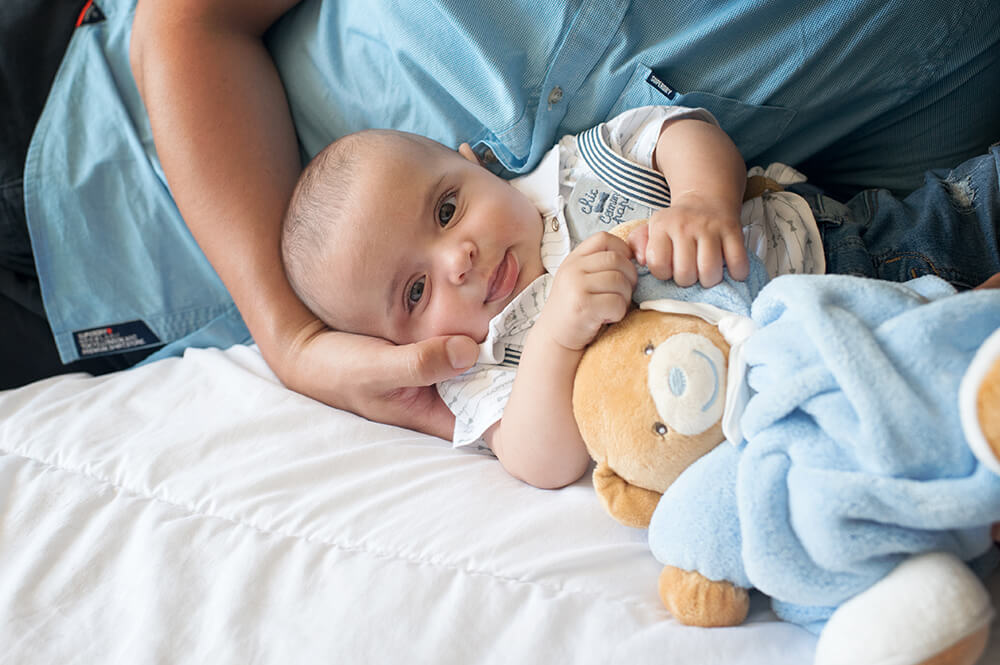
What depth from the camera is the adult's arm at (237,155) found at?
1064 millimetres

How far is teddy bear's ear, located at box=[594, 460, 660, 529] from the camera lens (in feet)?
2.22

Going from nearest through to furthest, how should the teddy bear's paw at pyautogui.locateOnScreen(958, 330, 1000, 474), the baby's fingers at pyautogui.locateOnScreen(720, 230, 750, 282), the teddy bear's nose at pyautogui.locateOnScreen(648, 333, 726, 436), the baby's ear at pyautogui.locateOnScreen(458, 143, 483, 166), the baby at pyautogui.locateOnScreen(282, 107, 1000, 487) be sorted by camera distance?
the teddy bear's paw at pyautogui.locateOnScreen(958, 330, 1000, 474), the teddy bear's nose at pyautogui.locateOnScreen(648, 333, 726, 436), the baby's fingers at pyautogui.locateOnScreen(720, 230, 750, 282), the baby at pyautogui.locateOnScreen(282, 107, 1000, 487), the baby's ear at pyautogui.locateOnScreen(458, 143, 483, 166)

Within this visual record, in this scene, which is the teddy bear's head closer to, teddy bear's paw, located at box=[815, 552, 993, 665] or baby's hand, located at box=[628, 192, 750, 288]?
baby's hand, located at box=[628, 192, 750, 288]

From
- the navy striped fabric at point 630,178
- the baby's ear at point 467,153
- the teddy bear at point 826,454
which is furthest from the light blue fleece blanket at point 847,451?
the baby's ear at point 467,153

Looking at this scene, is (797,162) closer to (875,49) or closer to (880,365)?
(875,49)

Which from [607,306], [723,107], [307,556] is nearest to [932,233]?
[723,107]

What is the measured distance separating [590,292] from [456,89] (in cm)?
51

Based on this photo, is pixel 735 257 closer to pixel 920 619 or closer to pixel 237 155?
pixel 920 619

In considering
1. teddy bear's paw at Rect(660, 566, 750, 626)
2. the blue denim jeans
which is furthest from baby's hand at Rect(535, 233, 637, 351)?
the blue denim jeans

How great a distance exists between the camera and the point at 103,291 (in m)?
1.24

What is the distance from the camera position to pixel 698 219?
719 millimetres

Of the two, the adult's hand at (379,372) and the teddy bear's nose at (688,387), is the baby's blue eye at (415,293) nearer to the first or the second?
the adult's hand at (379,372)

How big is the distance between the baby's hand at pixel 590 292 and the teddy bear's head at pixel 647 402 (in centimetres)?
2

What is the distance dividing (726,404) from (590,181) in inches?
17.5
